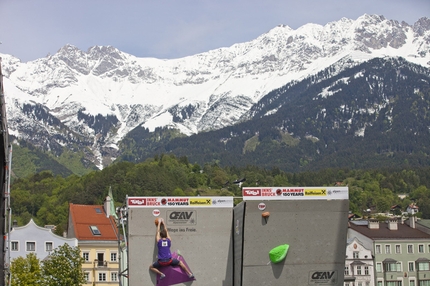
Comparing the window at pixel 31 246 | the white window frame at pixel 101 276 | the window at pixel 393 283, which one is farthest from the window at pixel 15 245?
the window at pixel 393 283

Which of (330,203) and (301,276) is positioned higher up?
(330,203)

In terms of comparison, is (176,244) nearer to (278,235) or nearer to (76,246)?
(278,235)

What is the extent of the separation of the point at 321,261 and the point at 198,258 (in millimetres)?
7256

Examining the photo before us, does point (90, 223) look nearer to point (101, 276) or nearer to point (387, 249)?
point (101, 276)

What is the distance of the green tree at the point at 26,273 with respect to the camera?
75438 millimetres

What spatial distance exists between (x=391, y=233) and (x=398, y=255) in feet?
10.2

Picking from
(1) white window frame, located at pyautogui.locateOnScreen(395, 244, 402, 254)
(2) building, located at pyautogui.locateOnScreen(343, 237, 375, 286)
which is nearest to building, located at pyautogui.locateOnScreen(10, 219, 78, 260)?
(2) building, located at pyautogui.locateOnScreen(343, 237, 375, 286)

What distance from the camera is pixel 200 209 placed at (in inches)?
2115

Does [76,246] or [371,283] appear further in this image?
[371,283]

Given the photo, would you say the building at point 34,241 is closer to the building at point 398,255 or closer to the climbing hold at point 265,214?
the building at point 398,255

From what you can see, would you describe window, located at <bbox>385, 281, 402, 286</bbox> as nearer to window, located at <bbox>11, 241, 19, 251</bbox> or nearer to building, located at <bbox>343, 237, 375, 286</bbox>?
building, located at <bbox>343, 237, 375, 286</bbox>

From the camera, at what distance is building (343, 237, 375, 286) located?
347 ft

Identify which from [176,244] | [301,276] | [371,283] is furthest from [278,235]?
[371,283]

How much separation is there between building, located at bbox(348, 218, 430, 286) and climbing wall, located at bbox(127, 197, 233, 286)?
5671 centimetres
